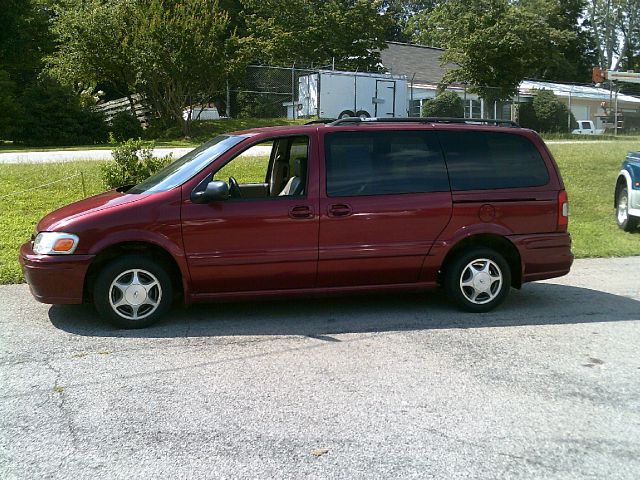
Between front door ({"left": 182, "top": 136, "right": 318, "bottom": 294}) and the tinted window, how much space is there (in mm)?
241

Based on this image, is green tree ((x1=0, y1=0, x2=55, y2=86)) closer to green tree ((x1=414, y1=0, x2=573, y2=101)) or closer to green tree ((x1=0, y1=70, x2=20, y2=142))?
green tree ((x1=0, y1=70, x2=20, y2=142))

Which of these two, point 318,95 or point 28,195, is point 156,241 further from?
point 318,95

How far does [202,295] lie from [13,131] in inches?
890

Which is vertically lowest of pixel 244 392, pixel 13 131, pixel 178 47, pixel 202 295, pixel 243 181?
pixel 244 392

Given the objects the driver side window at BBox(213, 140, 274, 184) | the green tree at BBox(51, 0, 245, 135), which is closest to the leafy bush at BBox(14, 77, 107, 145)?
the green tree at BBox(51, 0, 245, 135)

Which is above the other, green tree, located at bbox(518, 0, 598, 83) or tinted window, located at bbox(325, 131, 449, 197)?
green tree, located at bbox(518, 0, 598, 83)

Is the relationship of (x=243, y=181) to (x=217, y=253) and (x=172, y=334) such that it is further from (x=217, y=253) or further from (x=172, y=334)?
(x=172, y=334)

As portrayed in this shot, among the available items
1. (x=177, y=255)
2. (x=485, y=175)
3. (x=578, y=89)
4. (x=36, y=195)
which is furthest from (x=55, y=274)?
(x=578, y=89)

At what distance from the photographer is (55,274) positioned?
18.4ft

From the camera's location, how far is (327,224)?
5.96 metres

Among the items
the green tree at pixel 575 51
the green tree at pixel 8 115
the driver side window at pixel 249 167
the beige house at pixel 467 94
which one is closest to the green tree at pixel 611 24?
the green tree at pixel 575 51

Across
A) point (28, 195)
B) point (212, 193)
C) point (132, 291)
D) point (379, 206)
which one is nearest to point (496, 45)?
point (28, 195)

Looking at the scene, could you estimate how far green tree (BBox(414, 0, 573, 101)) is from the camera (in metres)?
29.8

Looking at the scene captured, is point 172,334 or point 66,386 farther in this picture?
point 172,334
